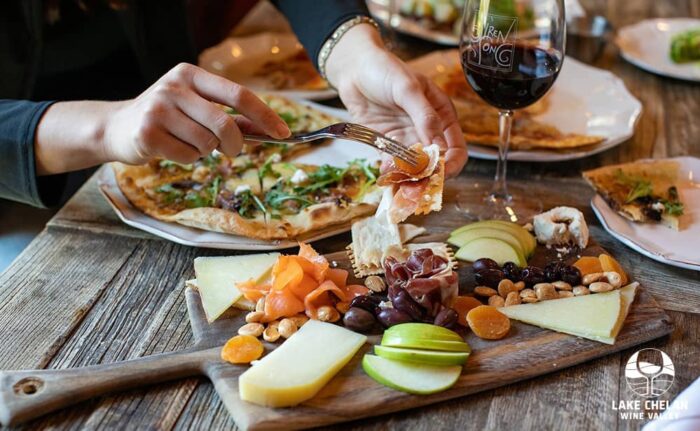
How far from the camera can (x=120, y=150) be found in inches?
68.3

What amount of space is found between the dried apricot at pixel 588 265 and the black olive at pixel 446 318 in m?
0.39

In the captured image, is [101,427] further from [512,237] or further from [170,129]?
[512,237]

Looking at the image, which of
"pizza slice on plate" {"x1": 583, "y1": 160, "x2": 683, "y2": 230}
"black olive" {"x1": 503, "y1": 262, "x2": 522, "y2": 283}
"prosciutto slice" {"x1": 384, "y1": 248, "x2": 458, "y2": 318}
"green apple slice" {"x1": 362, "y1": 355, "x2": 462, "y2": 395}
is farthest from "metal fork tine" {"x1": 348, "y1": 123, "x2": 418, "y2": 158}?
"pizza slice on plate" {"x1": 583, "y1": 160, "x2": 683, "y2": 230}

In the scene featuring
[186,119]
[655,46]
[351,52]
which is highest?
[186,119]

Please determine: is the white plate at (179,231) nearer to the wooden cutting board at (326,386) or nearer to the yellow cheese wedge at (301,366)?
the wooden cutting board at (326,386)

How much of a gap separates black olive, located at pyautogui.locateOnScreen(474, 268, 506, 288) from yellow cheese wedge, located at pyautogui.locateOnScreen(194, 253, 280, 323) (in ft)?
1.59

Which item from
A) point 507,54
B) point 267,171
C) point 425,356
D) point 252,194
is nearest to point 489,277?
point 425,356

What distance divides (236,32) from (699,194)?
2.19 metres

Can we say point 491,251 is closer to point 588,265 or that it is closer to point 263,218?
point 588,265

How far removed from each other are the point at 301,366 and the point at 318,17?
1.47 meters

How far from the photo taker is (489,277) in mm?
1707

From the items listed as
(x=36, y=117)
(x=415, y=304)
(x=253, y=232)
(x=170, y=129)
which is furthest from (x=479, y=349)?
(x=36, y=117)

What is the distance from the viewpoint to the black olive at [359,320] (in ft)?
5.08

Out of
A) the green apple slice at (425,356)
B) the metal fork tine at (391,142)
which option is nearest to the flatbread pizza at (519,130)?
the metal fork tine at (391,142)
